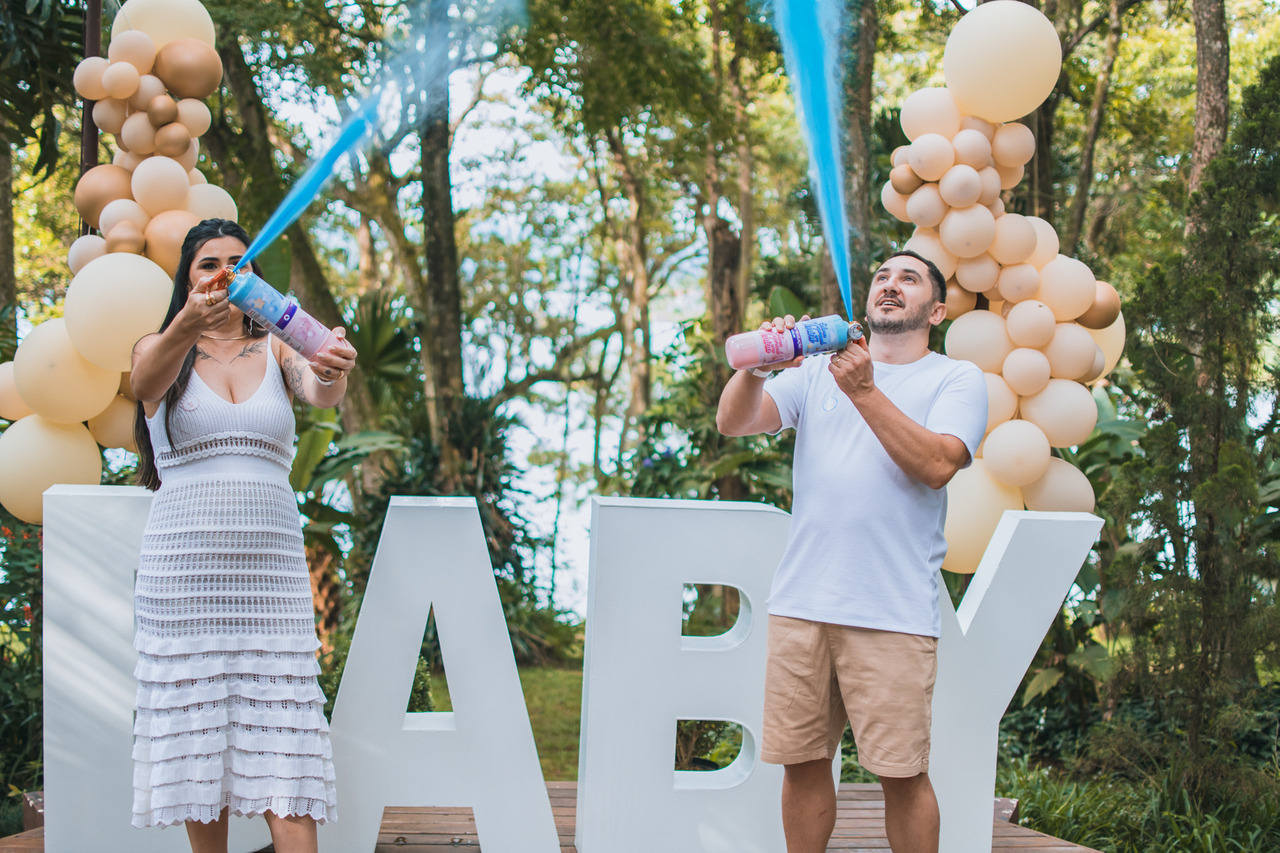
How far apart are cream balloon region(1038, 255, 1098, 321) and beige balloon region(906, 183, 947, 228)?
474mm

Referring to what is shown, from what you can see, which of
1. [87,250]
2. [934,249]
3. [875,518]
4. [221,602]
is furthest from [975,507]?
[87,250]

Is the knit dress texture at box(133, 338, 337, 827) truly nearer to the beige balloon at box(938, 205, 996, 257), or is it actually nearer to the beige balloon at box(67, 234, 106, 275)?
the beige balloon at box(67, 234, 106, 275)

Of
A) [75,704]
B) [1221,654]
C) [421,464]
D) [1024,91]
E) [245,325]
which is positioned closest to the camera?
[245,325]

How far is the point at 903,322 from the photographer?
265 cm

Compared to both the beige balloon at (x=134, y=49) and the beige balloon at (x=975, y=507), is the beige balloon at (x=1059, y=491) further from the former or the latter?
the beige balloon at (x=134, y=49)

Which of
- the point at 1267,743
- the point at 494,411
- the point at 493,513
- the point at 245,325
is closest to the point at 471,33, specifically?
the point at 494,411

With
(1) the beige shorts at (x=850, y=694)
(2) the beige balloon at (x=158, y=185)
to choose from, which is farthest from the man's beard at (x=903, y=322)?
(2) the beige balloon at (x=158, y=185)

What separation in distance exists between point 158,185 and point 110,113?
0.38 metres

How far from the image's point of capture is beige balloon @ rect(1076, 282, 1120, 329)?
3.88 metres

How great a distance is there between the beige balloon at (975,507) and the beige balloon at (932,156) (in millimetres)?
1069

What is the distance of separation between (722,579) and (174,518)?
161cm

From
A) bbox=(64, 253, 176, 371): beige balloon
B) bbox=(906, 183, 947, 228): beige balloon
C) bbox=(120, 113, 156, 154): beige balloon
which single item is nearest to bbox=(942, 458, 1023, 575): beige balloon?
bbox=(906, 183, 947, 228): beige balloon

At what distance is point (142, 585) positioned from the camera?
2.58 meters

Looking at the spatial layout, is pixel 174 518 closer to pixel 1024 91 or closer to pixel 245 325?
pixel 245 325
